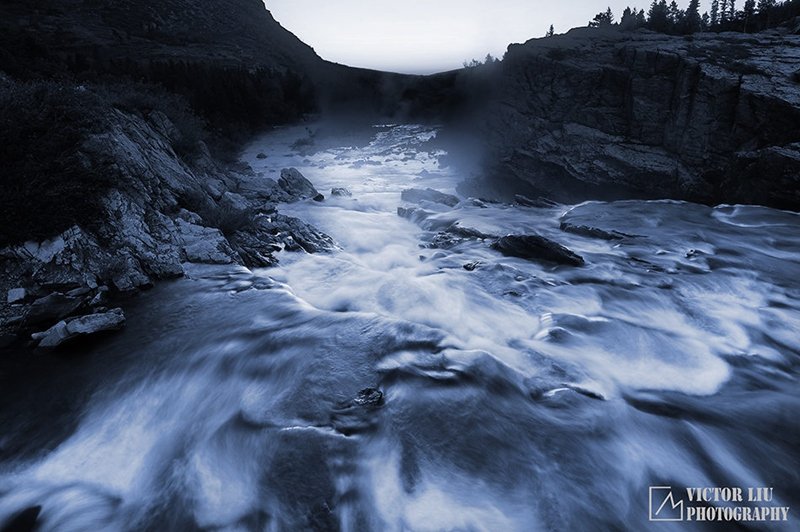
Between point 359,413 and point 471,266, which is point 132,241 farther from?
point 471,266

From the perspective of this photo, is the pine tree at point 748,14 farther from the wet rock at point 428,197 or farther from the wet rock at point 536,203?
the wet rock at point 428,197

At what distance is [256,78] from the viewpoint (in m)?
42.2

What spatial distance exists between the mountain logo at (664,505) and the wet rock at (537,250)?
7124mm

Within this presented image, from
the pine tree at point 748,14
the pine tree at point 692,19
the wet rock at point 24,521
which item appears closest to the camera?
the wet rock at point 24,521

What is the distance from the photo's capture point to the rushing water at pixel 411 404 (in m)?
4.09

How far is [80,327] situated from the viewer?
6.38 metres

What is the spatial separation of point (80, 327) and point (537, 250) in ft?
33.8

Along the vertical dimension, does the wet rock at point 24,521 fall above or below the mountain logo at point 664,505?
above

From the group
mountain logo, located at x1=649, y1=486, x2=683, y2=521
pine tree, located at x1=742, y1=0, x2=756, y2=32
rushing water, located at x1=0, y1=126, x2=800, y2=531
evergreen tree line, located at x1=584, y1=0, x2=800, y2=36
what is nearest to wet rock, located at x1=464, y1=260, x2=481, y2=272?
rushing water, located at x1=0, y1=126, x2=800, y2=531

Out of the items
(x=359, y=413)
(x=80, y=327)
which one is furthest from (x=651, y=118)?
(x=80, y=327)

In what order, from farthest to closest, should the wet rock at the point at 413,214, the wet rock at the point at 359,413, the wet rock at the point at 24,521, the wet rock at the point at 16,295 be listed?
the wet rock at the point at 413,214 < the wet rock at the point at 16,295 < the wet rock at the point at 359,413 < the wet rock at the point at 24,521

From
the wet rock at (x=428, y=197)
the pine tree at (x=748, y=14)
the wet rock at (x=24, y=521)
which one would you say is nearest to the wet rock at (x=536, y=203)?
the wet rock at (x=428, y=197)

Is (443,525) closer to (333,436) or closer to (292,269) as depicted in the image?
(333,436)

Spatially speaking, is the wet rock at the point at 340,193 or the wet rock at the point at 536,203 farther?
the wet rock at the point at 340,193
